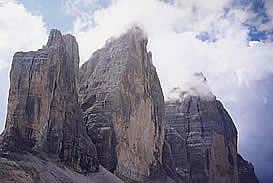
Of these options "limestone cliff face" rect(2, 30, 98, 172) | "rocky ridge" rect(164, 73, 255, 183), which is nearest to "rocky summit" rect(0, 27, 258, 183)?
"limestone cliff face" rect(2, 30, 98, 172)

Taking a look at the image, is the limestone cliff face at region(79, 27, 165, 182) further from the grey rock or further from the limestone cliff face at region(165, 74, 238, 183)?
the limestone cliff face at region(165, 74, 238, 183)

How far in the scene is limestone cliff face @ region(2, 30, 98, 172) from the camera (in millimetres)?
39469

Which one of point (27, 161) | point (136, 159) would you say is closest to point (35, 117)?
point (27, 161)

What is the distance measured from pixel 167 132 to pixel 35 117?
4225cm

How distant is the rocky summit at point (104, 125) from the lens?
39.2 metres

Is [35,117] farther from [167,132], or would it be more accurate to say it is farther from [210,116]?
[210,116]

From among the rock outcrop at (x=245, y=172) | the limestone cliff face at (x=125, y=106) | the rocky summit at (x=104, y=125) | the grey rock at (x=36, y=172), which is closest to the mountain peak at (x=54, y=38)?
the rocky summit at (x=104, y=125)

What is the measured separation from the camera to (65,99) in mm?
44812

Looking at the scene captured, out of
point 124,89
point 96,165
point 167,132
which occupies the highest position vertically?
point 124,89

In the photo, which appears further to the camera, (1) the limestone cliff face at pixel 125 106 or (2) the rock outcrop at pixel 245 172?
(2) the rock outcrop at pixel 245 172

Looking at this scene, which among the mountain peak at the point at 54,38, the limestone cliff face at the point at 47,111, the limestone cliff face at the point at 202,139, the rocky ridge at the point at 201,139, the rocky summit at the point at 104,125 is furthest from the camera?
the limestone cliff face at the point at 202,139

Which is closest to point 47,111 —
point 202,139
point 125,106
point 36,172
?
point 36,172

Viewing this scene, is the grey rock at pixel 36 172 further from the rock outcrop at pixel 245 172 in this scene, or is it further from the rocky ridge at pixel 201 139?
the rock outcrop at pixel 245 172

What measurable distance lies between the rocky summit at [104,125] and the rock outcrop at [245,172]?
12.5 inches
